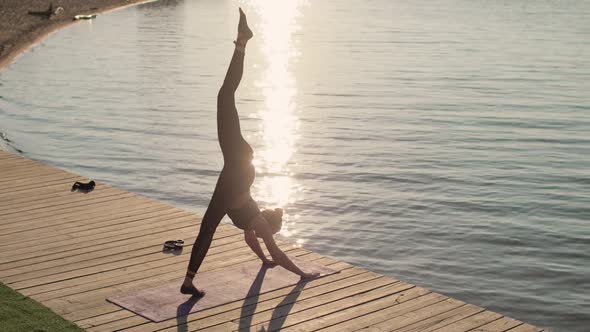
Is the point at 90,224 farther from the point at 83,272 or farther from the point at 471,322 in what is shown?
the point at 471,322

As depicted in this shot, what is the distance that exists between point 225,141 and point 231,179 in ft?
1.37

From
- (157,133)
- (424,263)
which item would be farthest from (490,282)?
(157,133)

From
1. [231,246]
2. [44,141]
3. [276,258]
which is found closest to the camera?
[276,258]

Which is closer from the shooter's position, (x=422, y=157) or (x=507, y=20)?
(x=422, y=157)

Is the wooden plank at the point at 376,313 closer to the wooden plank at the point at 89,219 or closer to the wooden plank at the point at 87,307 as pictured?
the wooden plank at the point at 87,307

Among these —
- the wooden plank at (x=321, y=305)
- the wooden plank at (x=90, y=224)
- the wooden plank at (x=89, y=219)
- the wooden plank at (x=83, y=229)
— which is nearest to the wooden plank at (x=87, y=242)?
the wooden plank at (x=83, y=229)

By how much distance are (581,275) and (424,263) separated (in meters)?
2.43

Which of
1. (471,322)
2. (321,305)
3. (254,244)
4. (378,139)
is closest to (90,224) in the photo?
(254,244)

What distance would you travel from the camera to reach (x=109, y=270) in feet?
35.6

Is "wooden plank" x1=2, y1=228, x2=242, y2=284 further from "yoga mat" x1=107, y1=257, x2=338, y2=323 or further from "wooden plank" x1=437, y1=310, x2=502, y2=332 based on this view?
"wooden plank" x1=437, y1=310, x2=502, y2=332

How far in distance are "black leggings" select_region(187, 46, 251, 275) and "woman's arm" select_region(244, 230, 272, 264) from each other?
2.52 ft

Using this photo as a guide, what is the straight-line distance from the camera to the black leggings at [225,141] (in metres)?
9.60

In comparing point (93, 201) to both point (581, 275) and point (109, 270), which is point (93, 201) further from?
point (581, 275)

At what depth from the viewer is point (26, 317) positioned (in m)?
9.18
